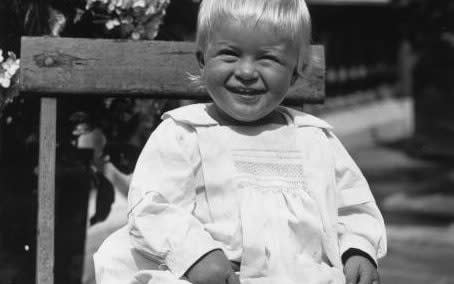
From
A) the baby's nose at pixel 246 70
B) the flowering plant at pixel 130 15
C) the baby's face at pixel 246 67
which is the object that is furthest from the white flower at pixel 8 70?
the baby's nose at pixel 246 70

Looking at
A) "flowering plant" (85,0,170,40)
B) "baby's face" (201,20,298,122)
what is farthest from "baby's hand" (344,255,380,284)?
"flowering plant" (85,0,170,40)

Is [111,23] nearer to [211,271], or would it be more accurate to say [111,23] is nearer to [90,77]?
[90,77]

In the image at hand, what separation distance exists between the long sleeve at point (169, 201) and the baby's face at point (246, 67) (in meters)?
0.15

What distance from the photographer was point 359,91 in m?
12.8

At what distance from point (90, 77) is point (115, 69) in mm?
83

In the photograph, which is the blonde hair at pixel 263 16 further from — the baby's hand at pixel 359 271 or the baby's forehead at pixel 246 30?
the baby's hand at pixel 359 271

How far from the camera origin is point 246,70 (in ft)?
8.34

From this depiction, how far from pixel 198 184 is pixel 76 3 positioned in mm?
1080

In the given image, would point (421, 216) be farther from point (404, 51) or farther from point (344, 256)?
point (404, 51)

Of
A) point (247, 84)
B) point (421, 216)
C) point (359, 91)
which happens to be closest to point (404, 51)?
point (359, 91)

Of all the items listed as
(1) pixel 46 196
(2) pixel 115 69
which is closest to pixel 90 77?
(2) pixel 115 69

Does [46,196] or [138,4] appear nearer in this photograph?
[46,196]

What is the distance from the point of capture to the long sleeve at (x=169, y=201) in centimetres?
243

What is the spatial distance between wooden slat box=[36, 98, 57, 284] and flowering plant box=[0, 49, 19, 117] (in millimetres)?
197
